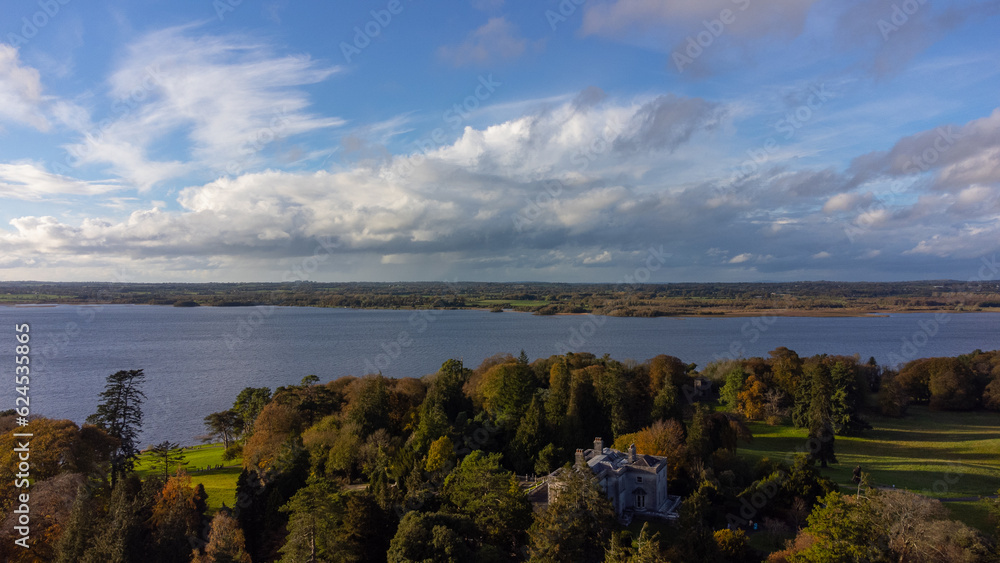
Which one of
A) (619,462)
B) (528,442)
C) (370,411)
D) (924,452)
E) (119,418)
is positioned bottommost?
(924,452)

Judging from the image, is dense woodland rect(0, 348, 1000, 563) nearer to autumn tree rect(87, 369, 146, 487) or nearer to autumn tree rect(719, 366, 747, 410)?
autumn tree rect(87, 369, 146, 487)

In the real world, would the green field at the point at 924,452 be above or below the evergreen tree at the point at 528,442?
below

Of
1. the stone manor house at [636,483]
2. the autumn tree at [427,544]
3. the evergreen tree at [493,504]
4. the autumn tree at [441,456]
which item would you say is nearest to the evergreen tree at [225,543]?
the autumn tree at [427,544]

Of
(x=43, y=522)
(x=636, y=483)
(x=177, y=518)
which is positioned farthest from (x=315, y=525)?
(x=636, y=483)

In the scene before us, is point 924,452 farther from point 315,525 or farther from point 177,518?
point 177,518

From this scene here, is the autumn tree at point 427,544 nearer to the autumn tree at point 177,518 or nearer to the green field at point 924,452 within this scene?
the autumn tree at point 177,518

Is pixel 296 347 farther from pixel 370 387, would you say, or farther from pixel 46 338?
pixel 370 387
